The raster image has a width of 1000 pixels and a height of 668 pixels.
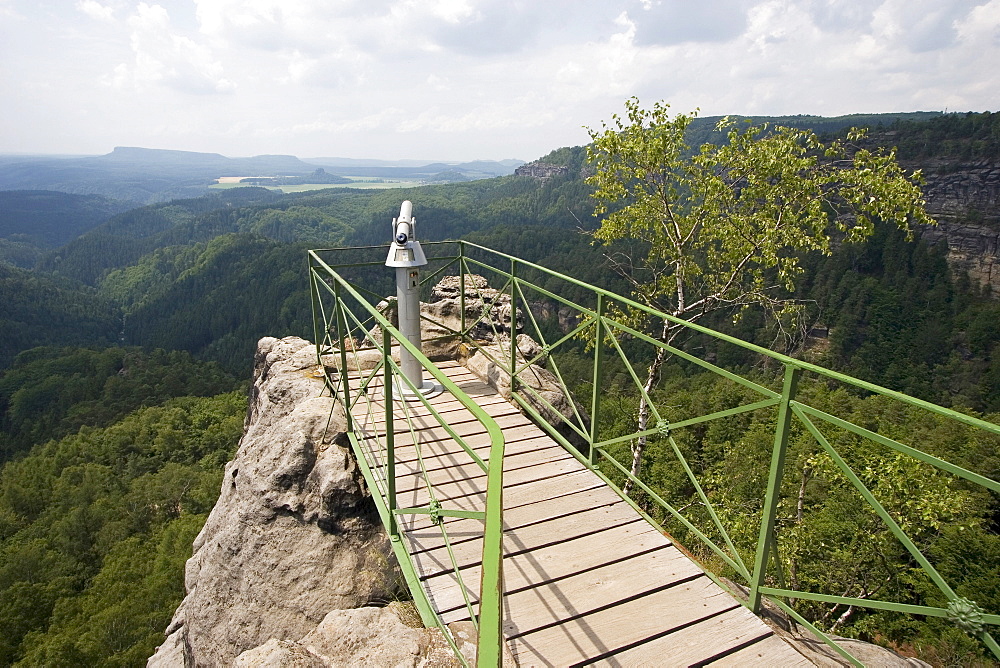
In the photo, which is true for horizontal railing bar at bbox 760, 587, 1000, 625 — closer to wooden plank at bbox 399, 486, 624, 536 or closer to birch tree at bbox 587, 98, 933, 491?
wooden plank at bbox 399, 486, 624, 536

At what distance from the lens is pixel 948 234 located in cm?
9881

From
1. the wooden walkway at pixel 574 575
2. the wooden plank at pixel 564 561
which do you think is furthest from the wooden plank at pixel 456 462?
the wooden plank at pixel 564 561

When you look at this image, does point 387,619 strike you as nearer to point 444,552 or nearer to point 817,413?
point 444,552

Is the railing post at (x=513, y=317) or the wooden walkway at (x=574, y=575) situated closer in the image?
the wooden walkway at (x=574, y=575)

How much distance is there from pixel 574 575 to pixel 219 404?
6848 cm

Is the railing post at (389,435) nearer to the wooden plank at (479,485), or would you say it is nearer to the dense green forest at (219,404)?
the wooden plank at (479,485)

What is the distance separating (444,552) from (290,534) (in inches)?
95.1

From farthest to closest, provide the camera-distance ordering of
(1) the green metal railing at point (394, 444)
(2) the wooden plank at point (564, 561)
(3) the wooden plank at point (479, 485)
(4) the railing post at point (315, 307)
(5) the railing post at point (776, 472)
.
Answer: (4) the railing post at point (315, 307)
(3) the wooden plank at point (479, 485)
(2) the wooden plank at point (564, 561)
(5) the railing post at point (776, 472)
(1) the green metal railing at point (394, 444)

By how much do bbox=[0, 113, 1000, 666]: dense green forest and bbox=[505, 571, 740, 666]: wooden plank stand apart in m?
3.79

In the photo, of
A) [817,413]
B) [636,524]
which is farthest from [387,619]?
[817,413]

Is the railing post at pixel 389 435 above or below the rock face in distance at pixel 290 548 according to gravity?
above

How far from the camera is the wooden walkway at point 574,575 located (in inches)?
124

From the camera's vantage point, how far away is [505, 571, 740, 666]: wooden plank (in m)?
3.08

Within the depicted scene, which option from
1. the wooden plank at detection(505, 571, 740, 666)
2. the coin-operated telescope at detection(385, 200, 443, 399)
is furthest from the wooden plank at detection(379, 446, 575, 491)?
the wooden plank at detection(505, 571, 740, 666)
